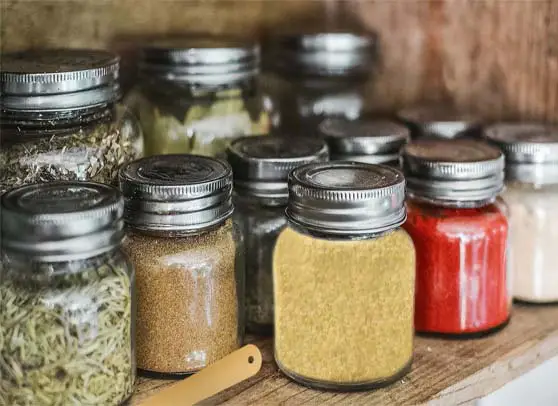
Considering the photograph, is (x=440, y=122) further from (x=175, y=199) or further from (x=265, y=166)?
(x=175, y=199)

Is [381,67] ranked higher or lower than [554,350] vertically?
higher

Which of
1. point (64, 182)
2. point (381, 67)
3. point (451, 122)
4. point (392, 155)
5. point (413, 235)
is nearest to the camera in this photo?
point (64, 182)

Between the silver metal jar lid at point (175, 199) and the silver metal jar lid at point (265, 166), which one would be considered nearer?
the silver metal jar lid at point (175, 199)

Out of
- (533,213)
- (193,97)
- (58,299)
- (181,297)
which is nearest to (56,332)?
(58,299)

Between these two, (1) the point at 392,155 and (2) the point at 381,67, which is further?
(2) the point at 381,67

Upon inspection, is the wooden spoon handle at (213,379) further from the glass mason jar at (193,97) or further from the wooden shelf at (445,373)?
the glass mason jar at (193,97)

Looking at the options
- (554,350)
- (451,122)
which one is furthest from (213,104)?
(554,350)

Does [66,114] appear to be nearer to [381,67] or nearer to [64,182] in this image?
[64,182]

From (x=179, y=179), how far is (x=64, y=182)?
0.38 ft

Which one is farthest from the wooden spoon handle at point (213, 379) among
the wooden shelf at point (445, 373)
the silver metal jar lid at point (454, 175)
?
the silver metal jar lid at point (454, 175)

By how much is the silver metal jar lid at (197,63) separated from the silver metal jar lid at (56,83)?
109 mm

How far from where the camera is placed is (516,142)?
1.09 metres

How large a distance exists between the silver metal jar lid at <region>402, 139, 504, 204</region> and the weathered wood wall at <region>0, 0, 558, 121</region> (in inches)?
10.1

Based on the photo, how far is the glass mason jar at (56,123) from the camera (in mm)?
893
